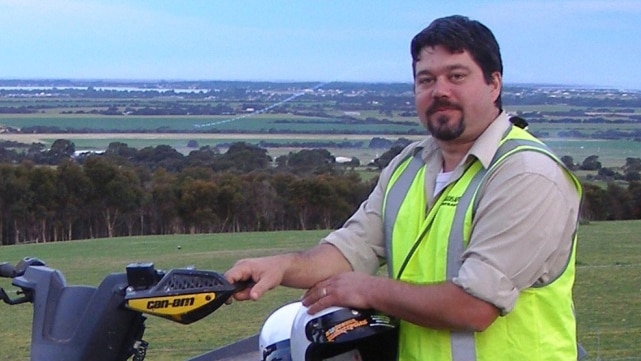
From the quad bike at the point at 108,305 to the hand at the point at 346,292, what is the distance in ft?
0.99

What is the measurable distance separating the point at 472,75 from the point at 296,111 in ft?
136

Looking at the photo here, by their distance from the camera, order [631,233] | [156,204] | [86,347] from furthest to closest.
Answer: [156,204]
[631,233]
[86,347]

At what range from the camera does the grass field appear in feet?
34.9

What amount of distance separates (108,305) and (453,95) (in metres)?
1.00

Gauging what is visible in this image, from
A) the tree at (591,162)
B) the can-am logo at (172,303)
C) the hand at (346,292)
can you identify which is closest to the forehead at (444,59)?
the hand at (346,292)

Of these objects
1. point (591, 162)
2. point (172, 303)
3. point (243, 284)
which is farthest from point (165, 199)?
point (172, 303)

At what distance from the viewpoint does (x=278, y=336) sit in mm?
2766

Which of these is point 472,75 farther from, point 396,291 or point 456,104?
point 396,291

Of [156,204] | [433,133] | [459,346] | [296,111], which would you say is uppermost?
[433,133]

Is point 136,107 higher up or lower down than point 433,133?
lower down

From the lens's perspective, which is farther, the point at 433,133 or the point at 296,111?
the point at 296,111

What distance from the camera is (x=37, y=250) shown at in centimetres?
3222

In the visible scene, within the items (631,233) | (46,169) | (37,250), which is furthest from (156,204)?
(631,233)

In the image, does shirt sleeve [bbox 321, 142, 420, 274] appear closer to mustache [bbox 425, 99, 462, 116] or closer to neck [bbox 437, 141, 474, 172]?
neck [bbox 437, 141, 474, 172]
